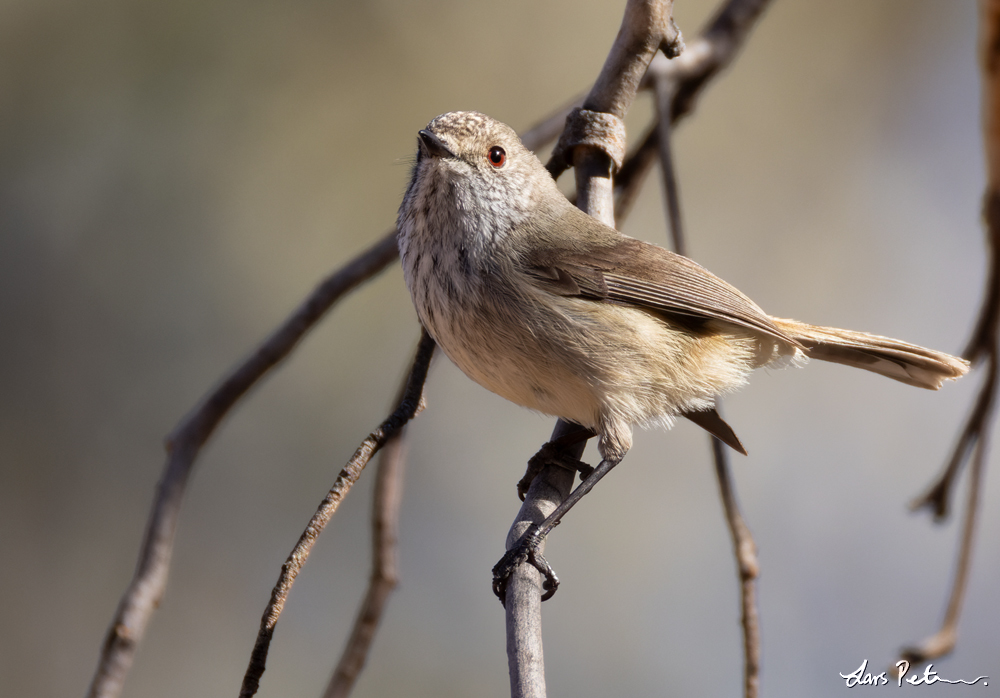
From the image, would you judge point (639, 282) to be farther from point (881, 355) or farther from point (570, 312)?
point (881, 355)

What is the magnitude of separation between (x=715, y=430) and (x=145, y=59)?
15.0ft

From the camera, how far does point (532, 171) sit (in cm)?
264

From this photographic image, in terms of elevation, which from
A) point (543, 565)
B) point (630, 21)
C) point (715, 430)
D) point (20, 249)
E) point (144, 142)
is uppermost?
point (144, 142)

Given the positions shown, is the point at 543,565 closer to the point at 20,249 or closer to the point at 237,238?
the point at 237,238

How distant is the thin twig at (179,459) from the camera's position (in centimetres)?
214

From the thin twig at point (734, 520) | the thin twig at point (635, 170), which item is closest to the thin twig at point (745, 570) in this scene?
the thin twig at point (734, 520)

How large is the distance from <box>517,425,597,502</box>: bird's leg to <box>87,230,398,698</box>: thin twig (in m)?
0.92

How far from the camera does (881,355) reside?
263 cm

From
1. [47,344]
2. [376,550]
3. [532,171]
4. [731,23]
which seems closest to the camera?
[532,171]

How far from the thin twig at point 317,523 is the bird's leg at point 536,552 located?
1.39ft

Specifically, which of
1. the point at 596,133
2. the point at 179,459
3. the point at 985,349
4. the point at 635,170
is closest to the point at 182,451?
the point at 179,459

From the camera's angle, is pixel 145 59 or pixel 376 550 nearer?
pixel 376 550

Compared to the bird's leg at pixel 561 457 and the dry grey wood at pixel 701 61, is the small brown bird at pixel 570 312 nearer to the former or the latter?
the bird's leg at pixel 561 457

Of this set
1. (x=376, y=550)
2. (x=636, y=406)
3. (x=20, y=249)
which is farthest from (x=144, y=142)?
(x=636, y=406)
